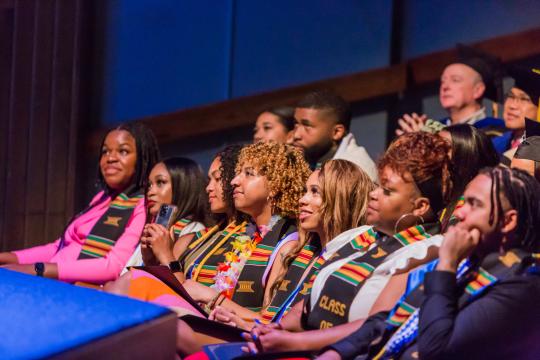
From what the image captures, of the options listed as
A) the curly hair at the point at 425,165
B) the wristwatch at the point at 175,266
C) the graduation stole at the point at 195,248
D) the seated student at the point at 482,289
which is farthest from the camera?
the graduation stole at the point at 195,248

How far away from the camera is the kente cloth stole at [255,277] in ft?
9.83

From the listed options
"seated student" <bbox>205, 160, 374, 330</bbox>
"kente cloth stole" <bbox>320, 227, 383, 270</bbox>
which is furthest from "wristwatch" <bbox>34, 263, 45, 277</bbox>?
"kente cloth stole" <bbox>320, 227, 383, 270</bbox>

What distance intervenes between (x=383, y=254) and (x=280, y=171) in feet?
2.89

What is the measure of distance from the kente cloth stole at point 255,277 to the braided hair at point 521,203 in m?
1.09

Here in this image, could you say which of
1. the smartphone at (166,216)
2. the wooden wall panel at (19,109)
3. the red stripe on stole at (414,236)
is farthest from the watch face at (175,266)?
the wooden wall panel at (19,109)

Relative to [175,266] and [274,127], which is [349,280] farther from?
[274,127]

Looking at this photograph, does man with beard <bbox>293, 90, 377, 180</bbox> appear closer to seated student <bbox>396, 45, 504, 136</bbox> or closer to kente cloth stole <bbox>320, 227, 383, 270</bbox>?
seated student <bbox>396, 45, 504, 136</bbox>

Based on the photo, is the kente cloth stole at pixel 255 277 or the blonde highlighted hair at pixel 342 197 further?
the kente cloth stole at pixel 255 277

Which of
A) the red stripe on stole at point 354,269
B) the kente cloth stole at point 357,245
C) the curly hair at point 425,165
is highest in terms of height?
the curly hair at point 425,165

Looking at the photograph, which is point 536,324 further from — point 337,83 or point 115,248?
point 337,83

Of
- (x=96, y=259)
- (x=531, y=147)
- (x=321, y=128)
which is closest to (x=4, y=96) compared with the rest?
(x=96, y=259)

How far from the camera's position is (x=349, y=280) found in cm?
238

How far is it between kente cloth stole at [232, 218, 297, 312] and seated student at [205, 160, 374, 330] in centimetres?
17

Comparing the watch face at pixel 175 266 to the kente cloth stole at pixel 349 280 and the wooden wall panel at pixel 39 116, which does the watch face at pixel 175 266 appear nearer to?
the kente cloth stole at pixel 349 280
